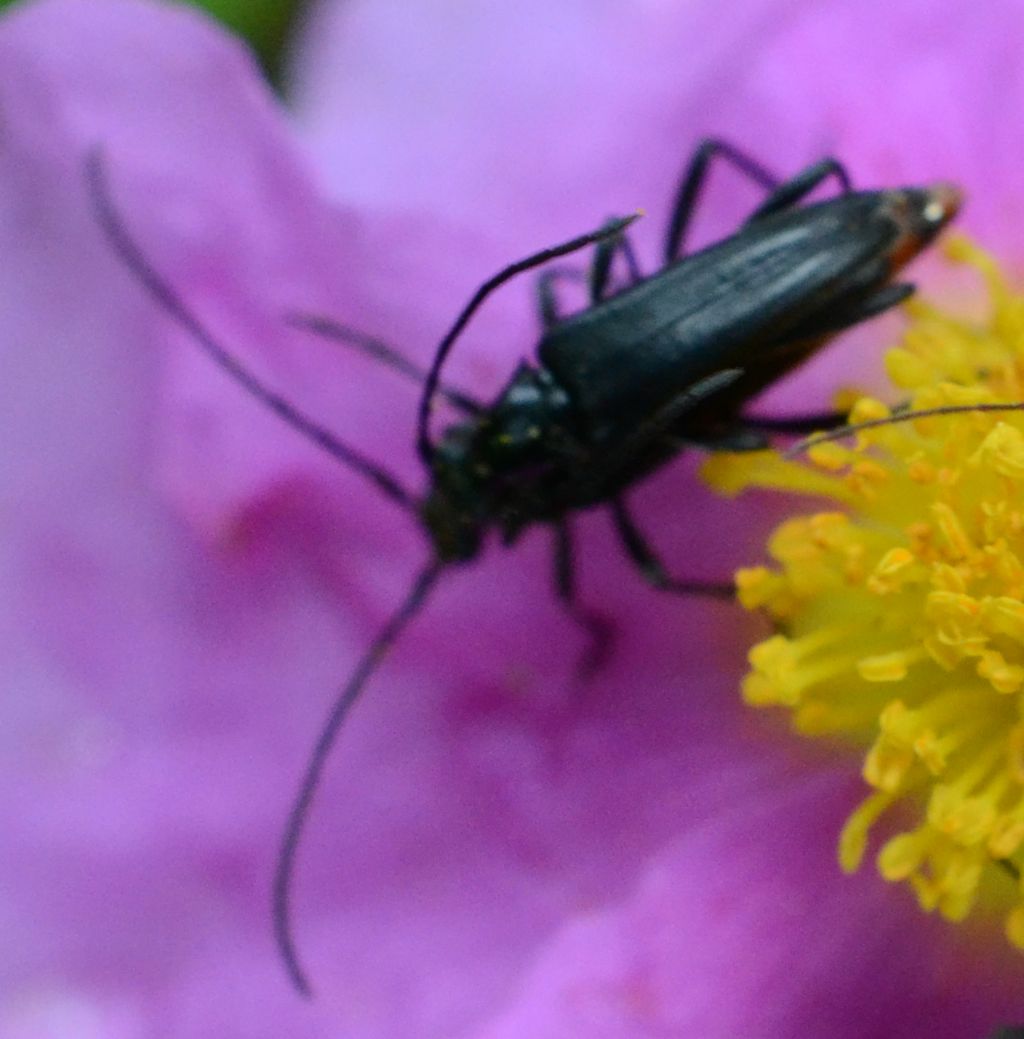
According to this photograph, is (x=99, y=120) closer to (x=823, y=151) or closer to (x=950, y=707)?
(x=823, y=151)

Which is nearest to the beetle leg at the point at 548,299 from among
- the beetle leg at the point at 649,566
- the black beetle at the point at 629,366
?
the black beetle at the point at 629,366

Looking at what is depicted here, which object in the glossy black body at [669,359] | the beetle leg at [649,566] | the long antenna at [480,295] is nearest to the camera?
the long antenna at [480,295]

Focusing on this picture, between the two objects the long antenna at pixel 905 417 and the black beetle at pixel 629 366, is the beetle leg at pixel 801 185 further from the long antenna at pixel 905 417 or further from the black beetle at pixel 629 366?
the long antenna at pixel 905 417

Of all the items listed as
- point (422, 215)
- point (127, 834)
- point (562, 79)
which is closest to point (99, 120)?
point (422, 215)

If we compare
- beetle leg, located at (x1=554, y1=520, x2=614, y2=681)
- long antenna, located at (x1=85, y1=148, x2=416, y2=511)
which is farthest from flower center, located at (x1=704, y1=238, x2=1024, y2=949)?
long antenna, located at (x1=85, y1=148, x2=416, y2=511)

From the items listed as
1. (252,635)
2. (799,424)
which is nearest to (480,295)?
(799,424)

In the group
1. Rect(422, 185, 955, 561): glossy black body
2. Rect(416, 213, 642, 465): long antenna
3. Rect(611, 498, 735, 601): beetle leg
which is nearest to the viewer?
Rect(416, 213, 642, 465): long antenna

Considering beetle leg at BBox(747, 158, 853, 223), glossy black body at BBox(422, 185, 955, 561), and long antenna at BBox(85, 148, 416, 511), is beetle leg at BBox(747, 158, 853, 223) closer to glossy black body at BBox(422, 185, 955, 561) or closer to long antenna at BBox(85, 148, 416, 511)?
glossy black body at BBox(422, 185, 955, 561)

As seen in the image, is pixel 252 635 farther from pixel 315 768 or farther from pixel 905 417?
pixel 905 417
